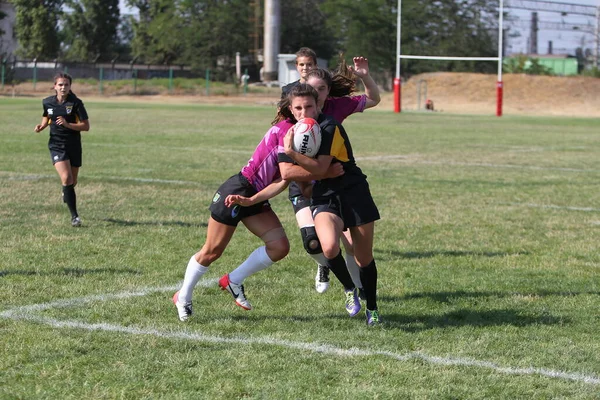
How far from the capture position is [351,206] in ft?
20.0

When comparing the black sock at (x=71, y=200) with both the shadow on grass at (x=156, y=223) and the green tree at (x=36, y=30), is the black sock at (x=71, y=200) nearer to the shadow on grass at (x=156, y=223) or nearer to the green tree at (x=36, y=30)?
the shadow on grass at (x=156, y=223)

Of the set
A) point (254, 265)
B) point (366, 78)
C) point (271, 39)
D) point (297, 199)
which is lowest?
point (254, 265)

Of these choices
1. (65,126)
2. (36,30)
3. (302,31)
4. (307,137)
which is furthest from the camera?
(36,30)

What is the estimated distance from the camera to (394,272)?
807 centimetres

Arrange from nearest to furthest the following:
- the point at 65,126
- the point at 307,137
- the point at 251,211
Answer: the point at 307,137 → the point at 251,211 → the point at 65,126

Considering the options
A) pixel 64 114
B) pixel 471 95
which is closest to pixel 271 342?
pixel 64 114

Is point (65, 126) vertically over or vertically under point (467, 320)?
over

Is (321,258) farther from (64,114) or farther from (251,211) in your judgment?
Result: (64,114)

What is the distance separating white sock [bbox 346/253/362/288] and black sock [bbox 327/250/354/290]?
10.7 inches

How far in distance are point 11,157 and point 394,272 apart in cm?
1193

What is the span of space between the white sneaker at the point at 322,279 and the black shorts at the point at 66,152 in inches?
180

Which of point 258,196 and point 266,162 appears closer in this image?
point 258,196

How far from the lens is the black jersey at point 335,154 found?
5.96 metres

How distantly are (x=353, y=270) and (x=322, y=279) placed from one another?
0.28m
